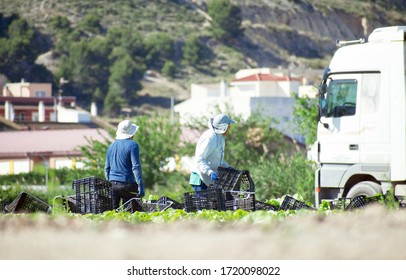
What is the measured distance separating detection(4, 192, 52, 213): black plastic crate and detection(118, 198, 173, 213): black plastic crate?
107 centimetres

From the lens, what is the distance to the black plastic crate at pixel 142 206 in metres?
13.4

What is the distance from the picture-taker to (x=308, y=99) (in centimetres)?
4003

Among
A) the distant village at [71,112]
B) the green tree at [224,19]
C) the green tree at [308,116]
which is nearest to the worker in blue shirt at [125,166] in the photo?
the green tree at [308,116]

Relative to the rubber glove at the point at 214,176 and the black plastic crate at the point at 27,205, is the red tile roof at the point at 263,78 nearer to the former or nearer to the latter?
the rubber glove at the point at 214,176

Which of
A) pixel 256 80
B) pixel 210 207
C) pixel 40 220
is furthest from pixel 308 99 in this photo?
pixel 256 80

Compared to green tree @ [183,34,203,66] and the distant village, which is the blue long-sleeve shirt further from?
green tree @ [183,34,203,66]

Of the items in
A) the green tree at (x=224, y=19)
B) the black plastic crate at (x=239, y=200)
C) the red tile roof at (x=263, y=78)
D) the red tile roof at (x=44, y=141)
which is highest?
the green tree at (x=224, y=19)

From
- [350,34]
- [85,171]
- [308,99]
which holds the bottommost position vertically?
[85,171]

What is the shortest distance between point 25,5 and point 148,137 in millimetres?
92375

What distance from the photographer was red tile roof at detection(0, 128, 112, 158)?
78250mm

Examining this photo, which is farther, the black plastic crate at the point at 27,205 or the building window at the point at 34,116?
the building window at the point at 34,116

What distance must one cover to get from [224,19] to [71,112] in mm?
51023

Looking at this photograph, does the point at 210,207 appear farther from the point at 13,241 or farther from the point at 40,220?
the point at 13,241

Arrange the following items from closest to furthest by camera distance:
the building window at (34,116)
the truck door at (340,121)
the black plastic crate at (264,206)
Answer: the black plastic crate at (264,206) < the truck door at (340,121) < the building window at (34,116)
